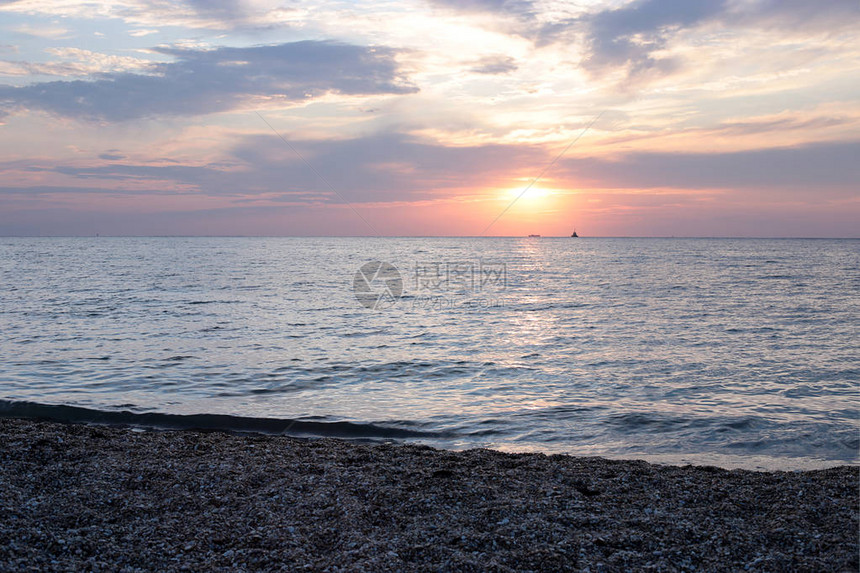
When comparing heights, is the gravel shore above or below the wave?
above

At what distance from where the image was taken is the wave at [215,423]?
34.9 ft

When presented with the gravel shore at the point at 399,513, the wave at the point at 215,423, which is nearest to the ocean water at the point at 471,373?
the wave at the point at 215,423

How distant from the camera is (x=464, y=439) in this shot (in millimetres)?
10297

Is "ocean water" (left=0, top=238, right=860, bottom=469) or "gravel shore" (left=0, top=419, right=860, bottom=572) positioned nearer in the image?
"gravel shore" (left=0, top=419, right=860, bottom=572)

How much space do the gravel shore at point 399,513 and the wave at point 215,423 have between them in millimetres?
2151

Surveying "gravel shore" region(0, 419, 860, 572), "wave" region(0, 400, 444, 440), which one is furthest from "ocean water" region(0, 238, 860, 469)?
"gravel shore" region(0, 419, 860, 572)

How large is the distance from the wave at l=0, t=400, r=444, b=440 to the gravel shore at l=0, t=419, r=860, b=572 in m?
2.15

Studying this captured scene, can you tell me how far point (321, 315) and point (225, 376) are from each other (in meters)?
12.0

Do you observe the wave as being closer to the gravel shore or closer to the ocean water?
the ocean water

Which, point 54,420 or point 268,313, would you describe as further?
point 268,313

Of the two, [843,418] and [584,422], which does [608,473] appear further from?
[843,418]

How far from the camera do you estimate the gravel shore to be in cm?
521

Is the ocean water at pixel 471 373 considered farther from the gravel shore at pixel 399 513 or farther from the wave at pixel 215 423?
the gravel shore at pixel 399 513

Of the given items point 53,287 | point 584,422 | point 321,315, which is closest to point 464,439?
point 584,422
